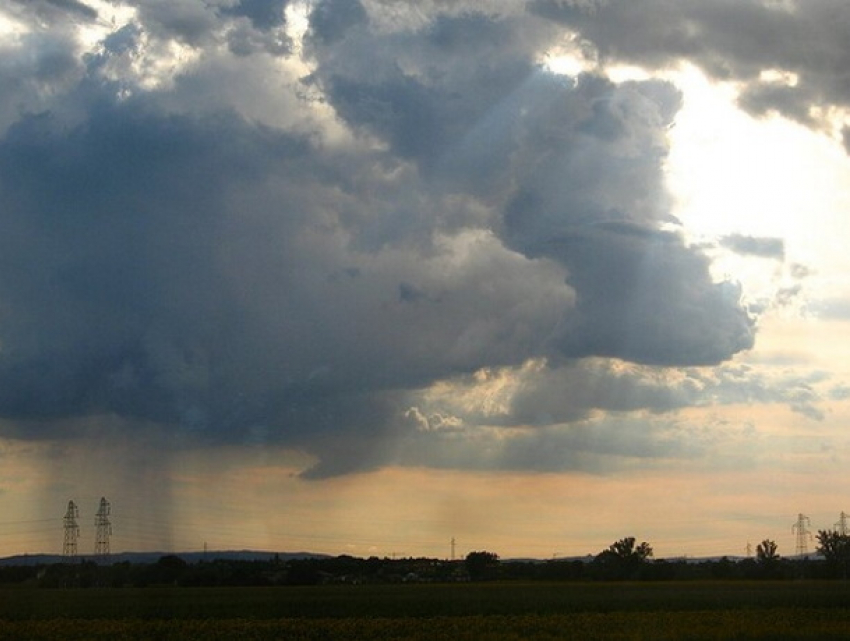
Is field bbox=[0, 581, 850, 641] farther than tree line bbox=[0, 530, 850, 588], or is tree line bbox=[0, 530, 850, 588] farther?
tree line bbox=[0, 530, 850, 588]

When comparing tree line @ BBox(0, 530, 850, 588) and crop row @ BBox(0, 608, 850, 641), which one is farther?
tree line @ BBox(0, 530, 850, 588)

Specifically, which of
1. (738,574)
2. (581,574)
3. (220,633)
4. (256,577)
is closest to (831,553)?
(738,574)

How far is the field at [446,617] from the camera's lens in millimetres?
57938

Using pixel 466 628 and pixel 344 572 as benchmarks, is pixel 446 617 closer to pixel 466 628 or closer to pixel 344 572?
pixel 466 628

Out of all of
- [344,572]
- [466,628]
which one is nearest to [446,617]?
[466,628]

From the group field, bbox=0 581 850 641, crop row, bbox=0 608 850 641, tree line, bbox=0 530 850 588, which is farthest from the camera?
tree line, bbox=0 530 850 588

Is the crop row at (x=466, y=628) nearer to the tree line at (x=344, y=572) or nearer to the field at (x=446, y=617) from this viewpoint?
the field at (x=446, y=617)

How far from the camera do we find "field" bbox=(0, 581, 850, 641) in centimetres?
5794

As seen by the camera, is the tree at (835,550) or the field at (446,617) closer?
the field at (446,617)

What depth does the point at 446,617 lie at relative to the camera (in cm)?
6981

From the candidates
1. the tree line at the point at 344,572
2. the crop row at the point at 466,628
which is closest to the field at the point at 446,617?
the crop row at the point at 466,628

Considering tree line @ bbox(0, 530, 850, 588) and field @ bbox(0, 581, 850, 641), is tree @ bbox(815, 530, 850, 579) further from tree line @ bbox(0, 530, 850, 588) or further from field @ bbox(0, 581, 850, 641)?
field @ bbox(0, 581, 850, 641)

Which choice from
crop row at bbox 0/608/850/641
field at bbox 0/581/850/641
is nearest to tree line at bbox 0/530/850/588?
field at bbox 0/581/850/641

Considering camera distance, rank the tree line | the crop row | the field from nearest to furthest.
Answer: the crop row
the field
the tree line
